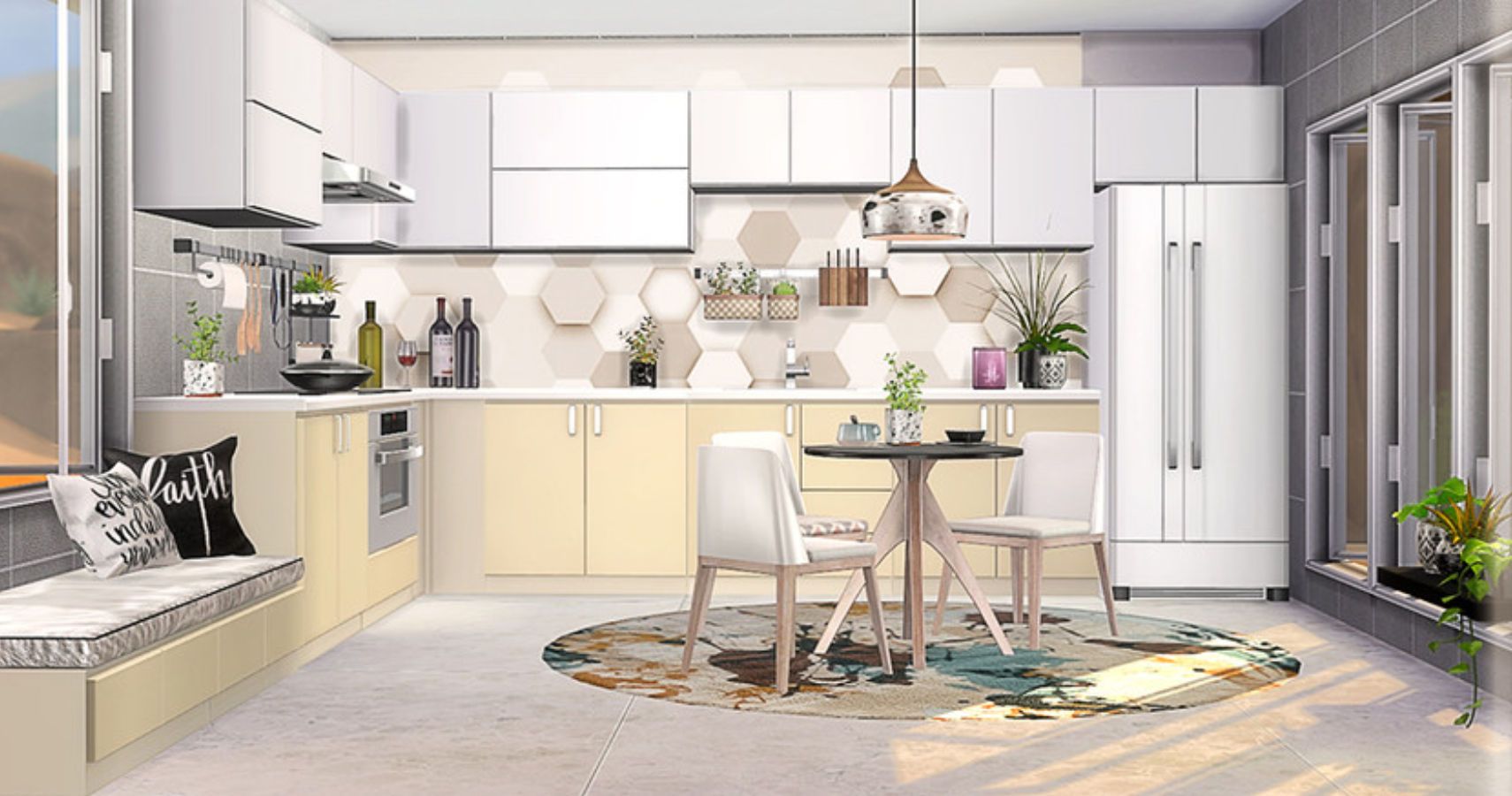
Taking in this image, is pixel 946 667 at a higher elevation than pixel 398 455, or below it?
below

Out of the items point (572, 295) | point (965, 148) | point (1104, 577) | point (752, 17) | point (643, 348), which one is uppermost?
point (752, 17)

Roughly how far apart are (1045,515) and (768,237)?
220 centimetres

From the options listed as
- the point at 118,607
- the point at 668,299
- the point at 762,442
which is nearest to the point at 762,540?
the point at 762,442

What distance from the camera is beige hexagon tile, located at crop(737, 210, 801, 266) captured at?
24.5ft

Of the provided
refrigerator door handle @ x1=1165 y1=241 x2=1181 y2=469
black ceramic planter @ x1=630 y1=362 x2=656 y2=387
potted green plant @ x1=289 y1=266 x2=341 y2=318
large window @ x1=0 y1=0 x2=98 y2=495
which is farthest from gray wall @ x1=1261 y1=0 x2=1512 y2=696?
large window @ x1=0 y1=0 x2=98 y2=495

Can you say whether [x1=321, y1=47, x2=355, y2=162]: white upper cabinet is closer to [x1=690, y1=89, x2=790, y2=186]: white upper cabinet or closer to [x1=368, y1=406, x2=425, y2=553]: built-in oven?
[x1=368, y1=406, x2=425, y2=553]: built-in oven

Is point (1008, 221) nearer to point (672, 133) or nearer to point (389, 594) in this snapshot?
point (672, 133)

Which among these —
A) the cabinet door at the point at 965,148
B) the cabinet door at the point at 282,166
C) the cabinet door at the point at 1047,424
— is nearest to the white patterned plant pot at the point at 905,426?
the cabinet door at the point at 1047,424

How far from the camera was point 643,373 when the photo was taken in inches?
289

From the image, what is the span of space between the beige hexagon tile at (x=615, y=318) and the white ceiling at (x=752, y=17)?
4.18 ft

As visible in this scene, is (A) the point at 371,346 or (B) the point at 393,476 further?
(A) the point at 371,346

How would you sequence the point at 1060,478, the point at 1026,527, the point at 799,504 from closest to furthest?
the point at 799,504 → the point at 1026,527 → the point at 1060,478

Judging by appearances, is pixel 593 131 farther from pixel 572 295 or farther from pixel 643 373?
pixel 643 373

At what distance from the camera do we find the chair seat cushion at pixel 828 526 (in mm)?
5527
